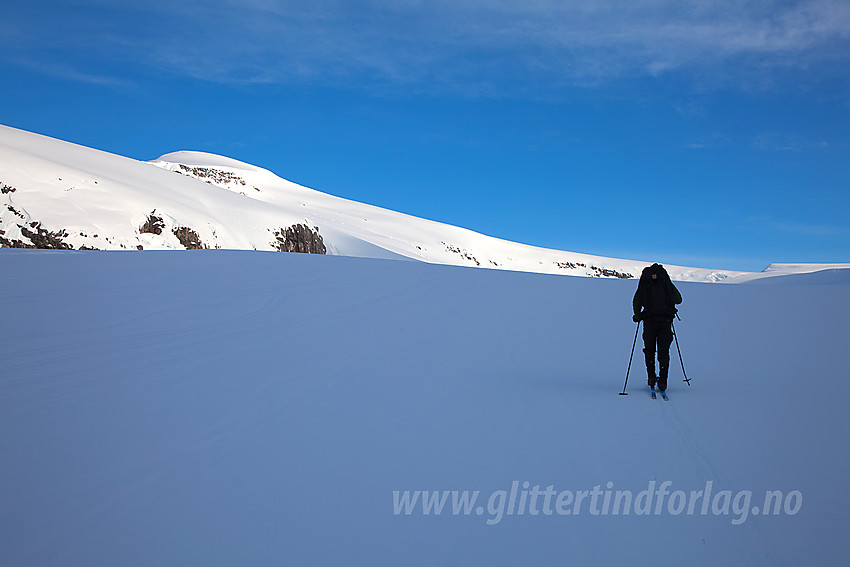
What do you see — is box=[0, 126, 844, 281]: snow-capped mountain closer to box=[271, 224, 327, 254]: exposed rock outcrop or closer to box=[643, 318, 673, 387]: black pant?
box=[271, 224, 327, 254]: exposed rock outcrop

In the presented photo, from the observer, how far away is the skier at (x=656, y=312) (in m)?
7.09

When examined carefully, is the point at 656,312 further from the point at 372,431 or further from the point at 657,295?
the point at 372,431

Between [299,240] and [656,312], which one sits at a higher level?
[299,240]

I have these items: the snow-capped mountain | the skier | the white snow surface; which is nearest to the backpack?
the skier

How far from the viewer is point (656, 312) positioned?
7.11 metres

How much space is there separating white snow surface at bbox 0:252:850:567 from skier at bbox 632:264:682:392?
0.57 m

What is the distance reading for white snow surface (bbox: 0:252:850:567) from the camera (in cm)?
335

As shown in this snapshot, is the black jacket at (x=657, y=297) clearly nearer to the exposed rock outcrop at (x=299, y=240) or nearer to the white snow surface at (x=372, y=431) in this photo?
the white snow surface at (x=372, y=431)

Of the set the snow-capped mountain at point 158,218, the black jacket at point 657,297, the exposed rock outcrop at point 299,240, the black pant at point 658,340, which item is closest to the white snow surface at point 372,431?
the black pant at point 658,340

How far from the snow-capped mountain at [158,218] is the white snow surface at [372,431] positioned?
829 inches

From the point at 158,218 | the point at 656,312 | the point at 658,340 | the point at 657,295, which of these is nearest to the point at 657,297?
the point at 657,295

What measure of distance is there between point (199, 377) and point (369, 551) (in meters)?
4.43

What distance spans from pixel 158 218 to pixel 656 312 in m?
34.6

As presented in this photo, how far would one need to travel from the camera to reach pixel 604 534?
11.1 ft
